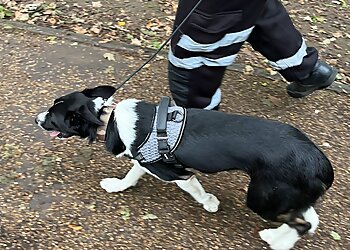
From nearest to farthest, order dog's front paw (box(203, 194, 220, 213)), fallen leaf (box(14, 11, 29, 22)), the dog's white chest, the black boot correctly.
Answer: the dog's white chest
dog's front paw (box(203, 194, 220, 213))
the black boot
fallen leaf (box(14, 11, 29, 22))

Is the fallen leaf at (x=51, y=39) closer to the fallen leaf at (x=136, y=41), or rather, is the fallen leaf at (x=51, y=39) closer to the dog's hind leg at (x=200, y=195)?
the fallen leaf at (x=136, y=41)

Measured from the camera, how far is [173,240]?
3674 mm

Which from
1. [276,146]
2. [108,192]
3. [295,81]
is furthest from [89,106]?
[295,81]

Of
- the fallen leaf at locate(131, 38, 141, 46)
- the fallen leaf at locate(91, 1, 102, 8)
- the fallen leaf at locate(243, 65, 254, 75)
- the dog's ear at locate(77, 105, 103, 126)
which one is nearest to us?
the dog's ear at locate(77, 105, 103, 126)

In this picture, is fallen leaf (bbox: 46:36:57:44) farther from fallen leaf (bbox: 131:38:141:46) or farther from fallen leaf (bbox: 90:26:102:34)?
fallen leaf (bbox: 131:38:141:46)

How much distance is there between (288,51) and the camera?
450cm

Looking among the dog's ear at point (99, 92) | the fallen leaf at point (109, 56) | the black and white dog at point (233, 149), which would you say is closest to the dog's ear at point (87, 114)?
the black and white dog at point (233, 149)

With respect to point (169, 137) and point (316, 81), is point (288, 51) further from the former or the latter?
point (169, 137)

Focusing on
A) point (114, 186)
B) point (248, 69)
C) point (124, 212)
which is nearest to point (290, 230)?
point (124, 212)

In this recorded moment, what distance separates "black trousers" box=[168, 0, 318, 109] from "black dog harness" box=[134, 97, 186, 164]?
500 millimetres

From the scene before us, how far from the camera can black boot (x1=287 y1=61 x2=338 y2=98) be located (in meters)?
4.75

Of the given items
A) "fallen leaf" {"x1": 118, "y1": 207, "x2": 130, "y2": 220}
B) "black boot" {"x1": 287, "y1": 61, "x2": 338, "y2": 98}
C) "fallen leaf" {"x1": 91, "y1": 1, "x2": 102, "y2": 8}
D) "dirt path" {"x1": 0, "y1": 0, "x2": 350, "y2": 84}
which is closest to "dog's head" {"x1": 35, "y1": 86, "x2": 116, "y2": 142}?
"fallen leaf" {"x1": 118, "y1": 207, "x2": 130, "y2": 220}

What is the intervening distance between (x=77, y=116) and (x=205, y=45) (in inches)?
36.8

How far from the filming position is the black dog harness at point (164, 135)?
3.41m
